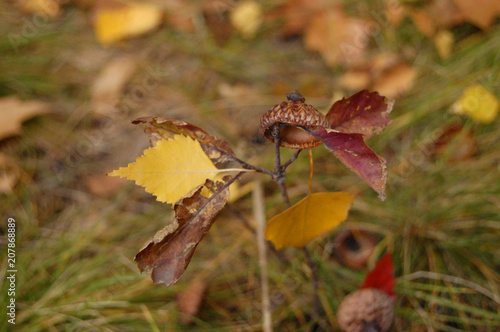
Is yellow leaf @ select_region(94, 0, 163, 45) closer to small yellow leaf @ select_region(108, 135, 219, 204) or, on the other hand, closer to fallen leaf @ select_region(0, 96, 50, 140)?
fallen leaf @ select_region(0, 96, 50, 140)

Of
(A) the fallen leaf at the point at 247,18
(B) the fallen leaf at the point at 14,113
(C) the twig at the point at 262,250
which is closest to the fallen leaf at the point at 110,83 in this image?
(B) the fallen leaf at the point at 14,113

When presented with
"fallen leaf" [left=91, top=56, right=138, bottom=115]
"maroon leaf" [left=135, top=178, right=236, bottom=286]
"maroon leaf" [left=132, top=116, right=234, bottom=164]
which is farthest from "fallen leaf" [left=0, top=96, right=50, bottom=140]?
"maroon leaf" [left=135, top=178, right=236, bottom=286]

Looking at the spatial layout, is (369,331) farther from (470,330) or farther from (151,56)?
(151,56)

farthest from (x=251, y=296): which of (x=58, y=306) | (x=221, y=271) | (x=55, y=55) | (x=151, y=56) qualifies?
(x=55, y=55)

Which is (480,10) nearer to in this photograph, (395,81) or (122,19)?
(395,81)

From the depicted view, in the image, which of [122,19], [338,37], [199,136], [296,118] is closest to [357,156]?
[296,118]

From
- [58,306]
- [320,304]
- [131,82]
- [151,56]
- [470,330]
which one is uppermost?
[151,56]
